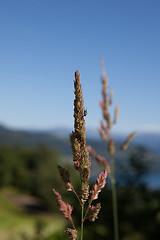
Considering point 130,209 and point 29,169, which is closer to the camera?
point 130,209

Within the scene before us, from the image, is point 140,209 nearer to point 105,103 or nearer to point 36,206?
point 105,103

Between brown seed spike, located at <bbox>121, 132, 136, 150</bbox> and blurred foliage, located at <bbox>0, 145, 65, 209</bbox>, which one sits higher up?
blurred foliage, located at <bbox>0, 145, 65, 209</bbox>

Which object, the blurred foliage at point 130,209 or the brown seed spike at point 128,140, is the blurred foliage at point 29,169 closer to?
the blurred foliage at point 130,209

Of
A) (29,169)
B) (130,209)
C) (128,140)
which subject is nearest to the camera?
(128,140)

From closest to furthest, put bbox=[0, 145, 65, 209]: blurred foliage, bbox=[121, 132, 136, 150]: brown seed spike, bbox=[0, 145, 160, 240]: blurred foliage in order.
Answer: bbox=[121, 132, 136, 150]: brown seed spike → bbox=[0, 145, 160, 240]: blurred foliage → bbox=[0, 145, 65, 209]: blurred foliage

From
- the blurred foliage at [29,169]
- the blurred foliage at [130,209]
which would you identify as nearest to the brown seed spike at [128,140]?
the blurred foliage at [130,209]

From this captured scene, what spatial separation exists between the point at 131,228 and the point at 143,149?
241cm

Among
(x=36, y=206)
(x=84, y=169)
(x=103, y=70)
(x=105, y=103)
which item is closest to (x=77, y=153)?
(x=84, y=169)

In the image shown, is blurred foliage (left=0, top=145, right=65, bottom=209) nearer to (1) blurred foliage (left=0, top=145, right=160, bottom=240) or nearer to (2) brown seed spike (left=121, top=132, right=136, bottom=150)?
(1) blurred foliage (left=0, top=145, right=160, bottom=240)

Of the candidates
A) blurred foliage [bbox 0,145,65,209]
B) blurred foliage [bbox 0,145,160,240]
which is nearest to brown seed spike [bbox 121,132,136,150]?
blurred foliage [bbox 0,145,160,240]

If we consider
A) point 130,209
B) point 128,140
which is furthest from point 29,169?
point 128,140

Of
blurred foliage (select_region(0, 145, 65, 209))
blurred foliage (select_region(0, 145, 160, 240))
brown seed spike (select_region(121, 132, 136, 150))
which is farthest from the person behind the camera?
blurred foliage (select_region(0, 145, 65, 209))

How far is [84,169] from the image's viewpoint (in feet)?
3.30

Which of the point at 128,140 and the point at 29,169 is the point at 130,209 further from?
the point at 29,169
